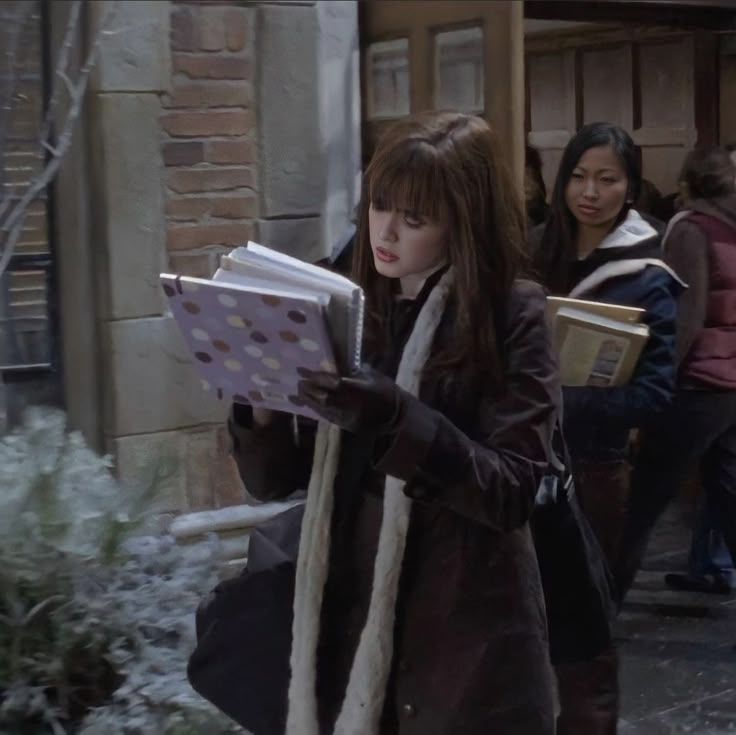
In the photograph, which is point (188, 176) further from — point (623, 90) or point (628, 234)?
point (623, 90)

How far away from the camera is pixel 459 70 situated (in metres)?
4.58

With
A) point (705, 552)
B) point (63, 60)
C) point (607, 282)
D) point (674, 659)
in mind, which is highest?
point (63, 60)

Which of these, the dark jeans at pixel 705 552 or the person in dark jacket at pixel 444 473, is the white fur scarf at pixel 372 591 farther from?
the dark jeans at pixel 705 552

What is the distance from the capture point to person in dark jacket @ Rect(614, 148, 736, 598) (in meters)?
4.75

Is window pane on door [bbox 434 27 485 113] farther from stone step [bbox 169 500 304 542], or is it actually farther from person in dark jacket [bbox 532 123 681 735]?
stone step [bbox 169 500 304 542]

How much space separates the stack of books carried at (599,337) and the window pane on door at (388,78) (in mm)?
1333

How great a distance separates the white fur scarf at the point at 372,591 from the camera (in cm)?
230

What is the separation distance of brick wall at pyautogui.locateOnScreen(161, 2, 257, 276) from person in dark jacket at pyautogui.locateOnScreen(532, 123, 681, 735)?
0.96m

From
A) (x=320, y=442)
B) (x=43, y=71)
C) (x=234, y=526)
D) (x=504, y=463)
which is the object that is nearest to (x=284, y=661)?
(x=320, y=442)

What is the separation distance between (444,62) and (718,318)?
1.30 meters

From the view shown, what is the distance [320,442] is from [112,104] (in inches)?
80.7

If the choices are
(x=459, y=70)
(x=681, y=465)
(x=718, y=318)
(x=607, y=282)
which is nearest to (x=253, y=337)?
(x=607, y=282)

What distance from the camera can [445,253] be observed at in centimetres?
231

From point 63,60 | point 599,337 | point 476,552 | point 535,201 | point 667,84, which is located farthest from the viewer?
point 667,84
